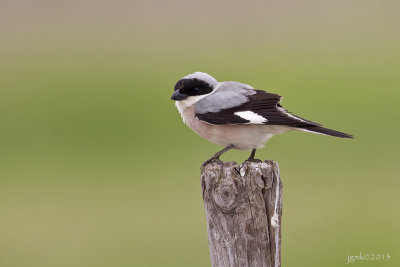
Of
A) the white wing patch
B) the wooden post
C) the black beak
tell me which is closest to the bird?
the white wing patch

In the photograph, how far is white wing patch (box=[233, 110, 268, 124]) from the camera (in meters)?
5.93

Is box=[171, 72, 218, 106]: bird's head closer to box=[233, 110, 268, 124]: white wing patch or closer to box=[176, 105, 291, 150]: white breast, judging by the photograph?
box=[176, 105, 291, 150]: white breast

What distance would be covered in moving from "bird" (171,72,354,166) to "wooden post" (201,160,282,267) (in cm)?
122

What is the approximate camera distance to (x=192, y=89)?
21.4 ft

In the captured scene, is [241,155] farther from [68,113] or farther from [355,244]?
[68,113]

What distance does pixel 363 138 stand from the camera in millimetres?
14758

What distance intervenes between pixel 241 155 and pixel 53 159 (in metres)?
4.21

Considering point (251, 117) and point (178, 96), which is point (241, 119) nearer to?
point (251, 117)

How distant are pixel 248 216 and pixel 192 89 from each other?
210 cm

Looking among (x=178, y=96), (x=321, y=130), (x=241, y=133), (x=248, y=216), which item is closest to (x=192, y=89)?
(x=178, y=96)

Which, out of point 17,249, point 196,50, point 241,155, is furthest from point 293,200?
point 196,50

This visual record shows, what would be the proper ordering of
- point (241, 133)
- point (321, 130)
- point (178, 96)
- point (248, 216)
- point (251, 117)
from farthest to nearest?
1. point (178, 96)
2. point (241, 133)
3. point (251, 117)
4. point (321, 130)
5. point (248, 216)

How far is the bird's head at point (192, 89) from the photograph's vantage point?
653 centimetres

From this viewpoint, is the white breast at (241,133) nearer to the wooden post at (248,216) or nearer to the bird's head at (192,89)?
the bird's head at (192,89)
